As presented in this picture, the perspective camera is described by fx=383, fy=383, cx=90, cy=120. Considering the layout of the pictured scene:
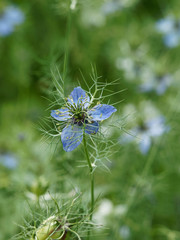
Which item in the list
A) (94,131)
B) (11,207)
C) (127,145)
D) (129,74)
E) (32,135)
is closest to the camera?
(94,131)

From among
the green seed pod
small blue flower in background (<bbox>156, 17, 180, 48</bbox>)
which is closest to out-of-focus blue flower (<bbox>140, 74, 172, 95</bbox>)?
small blue flower in background (<bbox>156, 17, 180, 48</bbox>)

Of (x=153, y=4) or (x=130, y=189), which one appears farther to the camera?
(x=153, y=4)

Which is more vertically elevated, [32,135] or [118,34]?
[118,34]

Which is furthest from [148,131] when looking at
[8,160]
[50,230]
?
[50,230]

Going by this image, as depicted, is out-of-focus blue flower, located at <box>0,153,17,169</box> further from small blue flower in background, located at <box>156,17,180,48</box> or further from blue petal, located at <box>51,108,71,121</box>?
small blue flower in background, located at <box>156,17,180,48</box>

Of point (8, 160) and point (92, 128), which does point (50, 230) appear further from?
point (8, 160)

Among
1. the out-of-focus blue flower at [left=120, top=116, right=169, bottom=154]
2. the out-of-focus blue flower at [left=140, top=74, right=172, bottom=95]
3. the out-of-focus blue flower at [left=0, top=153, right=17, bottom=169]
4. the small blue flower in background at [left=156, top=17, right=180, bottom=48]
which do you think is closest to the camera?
the out-of-focus blue flower at [left=120, top=116, right=169, bottom=154]

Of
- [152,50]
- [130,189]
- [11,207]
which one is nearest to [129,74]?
[152,50]

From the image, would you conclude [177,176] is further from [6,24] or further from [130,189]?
[6,24]
